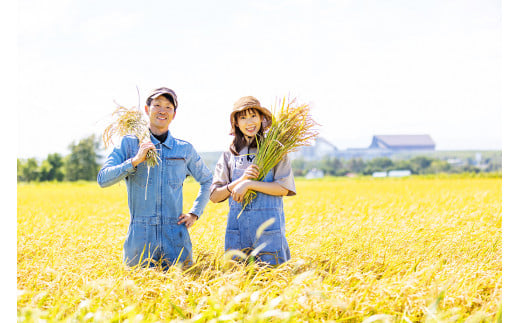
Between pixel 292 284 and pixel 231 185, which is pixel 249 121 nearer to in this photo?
pixel 231 185

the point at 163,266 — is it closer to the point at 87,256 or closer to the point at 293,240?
the point at 87,256

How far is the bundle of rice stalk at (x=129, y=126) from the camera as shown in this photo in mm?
2898

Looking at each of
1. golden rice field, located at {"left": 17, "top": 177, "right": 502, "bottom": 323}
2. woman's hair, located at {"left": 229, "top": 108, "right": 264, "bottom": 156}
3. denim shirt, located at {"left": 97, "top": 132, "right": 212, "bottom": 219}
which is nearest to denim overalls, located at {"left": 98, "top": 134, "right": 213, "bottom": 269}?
denim shirt, located at {"left": 97, "top": 132, "right": 212, "bottom": 219}

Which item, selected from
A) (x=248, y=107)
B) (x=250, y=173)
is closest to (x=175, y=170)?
(x=250, y=173)

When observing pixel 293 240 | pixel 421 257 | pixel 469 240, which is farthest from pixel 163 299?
pixel 469 240

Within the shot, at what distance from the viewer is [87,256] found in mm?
3549

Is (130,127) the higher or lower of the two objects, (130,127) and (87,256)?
the higher

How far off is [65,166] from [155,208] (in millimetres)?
22923

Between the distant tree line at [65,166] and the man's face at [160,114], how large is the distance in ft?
55.5

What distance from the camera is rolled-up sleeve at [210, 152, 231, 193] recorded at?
9.66 feet

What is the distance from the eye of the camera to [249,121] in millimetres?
2877

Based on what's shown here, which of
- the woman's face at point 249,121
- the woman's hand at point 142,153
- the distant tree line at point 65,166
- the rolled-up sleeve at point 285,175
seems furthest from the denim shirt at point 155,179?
the distant tree line at point 65,166

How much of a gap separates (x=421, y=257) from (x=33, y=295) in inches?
108

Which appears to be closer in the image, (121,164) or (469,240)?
(121,164)
